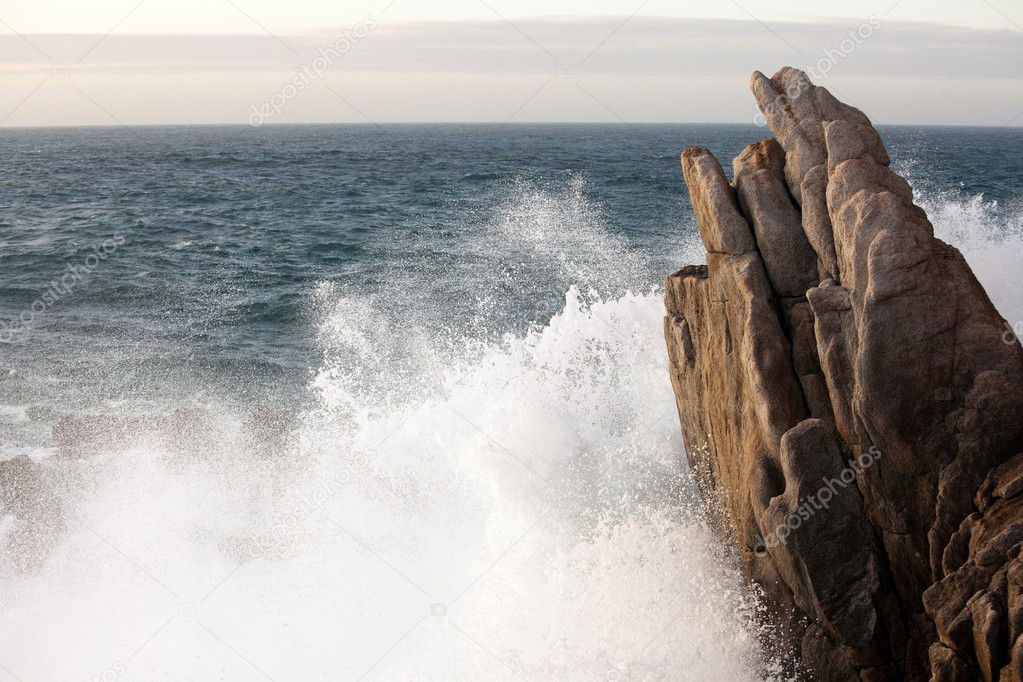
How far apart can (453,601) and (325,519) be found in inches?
141

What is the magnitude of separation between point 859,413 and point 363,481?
10.4 m

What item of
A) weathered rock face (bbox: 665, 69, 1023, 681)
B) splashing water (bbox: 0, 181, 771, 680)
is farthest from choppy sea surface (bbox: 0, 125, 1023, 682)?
weathered rock face (bbox: 665, 69, 1023, 681)

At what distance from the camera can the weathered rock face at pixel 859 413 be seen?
884 centimetres

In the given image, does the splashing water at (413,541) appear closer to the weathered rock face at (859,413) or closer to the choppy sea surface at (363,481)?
the choppy sea surface at (363,481)

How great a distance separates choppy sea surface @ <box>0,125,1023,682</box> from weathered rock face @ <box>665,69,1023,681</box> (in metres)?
1.44

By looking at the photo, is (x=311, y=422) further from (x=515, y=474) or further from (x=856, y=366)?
(x=856, y=366)

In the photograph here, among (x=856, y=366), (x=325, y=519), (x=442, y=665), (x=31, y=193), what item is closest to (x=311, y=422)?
(x=325, y=519)

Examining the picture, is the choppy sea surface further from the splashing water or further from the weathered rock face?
the weathered rock face

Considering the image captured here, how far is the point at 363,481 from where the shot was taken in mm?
17156

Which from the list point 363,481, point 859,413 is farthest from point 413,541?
point 859,413

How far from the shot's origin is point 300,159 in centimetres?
7981

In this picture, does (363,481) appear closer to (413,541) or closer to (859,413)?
(413,541)

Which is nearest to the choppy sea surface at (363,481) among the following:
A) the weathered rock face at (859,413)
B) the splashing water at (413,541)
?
the splashing water at (413,541)

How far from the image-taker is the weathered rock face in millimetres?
8836
